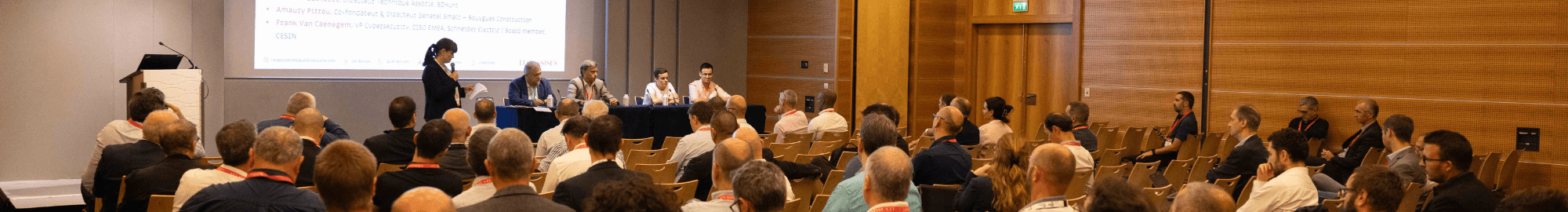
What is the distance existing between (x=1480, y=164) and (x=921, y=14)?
504cm

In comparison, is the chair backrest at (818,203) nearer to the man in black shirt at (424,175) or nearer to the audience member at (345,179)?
the man in black shirt at (424,175)

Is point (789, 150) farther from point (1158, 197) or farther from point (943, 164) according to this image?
point (1158, 197)

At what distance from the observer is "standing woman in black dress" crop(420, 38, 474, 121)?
8.45m

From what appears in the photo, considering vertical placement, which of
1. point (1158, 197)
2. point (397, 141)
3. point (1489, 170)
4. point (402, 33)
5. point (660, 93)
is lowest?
point (1489, 170)

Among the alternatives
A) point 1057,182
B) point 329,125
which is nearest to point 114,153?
point 329,125

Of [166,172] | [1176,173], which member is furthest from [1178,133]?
[166,172]

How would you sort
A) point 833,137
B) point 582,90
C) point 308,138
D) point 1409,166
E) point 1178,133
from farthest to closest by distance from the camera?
1. point 582,90
2. point 1178,133
3. point 833,137
4. point 1409,166
5. point 308,138

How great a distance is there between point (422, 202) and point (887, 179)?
4.30 feet

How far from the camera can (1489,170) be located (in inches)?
291

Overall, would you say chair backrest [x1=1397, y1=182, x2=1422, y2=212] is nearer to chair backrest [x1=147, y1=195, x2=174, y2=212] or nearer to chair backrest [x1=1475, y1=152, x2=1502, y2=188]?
chair backrest [x1=1475, y1=152, x2=1502, y2=188]

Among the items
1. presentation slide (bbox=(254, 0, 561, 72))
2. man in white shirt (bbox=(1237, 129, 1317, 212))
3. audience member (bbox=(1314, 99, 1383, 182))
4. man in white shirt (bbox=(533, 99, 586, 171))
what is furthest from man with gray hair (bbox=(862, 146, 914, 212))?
presentation slide (bbox=(254, 0, 561, 72))

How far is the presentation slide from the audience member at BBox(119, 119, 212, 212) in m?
5.54

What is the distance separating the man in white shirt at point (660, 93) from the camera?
10.1m

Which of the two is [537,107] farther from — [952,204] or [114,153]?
[952,204]
